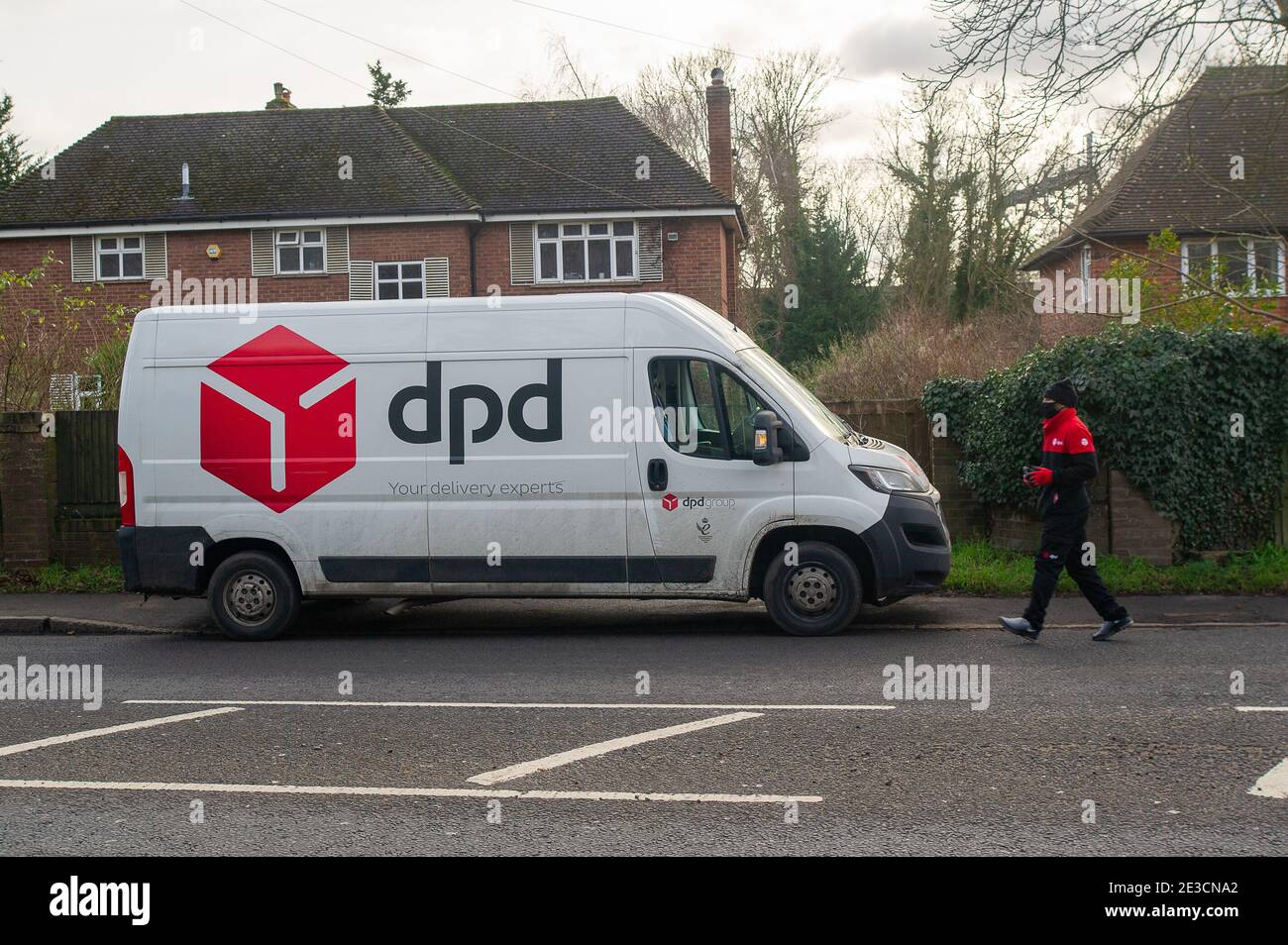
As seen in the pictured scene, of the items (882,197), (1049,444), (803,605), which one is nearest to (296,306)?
(803,605)

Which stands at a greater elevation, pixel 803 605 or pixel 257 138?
pixel 257 138

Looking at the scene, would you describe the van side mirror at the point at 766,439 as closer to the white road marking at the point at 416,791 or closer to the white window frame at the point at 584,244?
the white road marking at the point at 416,791

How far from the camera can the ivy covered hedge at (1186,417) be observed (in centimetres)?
1189

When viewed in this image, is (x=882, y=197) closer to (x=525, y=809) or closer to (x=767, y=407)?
(x=767, y=407)

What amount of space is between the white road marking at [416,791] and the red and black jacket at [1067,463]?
15.7 feet

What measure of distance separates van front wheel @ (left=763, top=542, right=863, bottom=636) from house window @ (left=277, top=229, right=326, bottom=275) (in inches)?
880

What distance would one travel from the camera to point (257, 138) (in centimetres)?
3234

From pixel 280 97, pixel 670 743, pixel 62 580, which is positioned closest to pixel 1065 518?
pixel 670 743

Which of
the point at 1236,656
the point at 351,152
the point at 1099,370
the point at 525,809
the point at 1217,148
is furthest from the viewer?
the point at 351,152

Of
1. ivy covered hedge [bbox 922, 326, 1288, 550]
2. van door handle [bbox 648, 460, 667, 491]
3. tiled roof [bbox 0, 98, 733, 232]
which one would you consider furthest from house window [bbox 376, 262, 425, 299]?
van door handle [bbox 648, 460, 667, 491]

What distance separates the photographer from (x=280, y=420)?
33.0ft

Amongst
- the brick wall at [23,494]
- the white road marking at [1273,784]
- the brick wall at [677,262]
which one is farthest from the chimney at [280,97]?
the white road marking at [1273,784]
